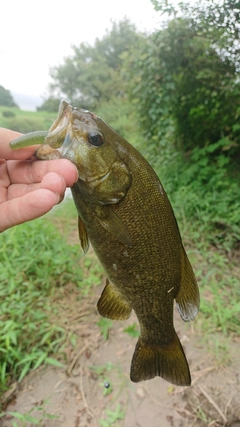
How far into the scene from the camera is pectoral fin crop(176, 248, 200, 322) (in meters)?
1.27

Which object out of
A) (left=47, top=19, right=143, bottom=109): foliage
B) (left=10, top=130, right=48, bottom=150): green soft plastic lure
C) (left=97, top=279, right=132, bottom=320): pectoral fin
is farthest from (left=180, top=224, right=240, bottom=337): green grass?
(left=47, top=19, right=143, bottom=109): foliage

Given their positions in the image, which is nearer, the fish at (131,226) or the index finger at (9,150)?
the fish at (131,226)

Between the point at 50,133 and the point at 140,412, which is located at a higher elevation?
the point at 50,133

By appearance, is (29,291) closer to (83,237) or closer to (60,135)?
(83,237)

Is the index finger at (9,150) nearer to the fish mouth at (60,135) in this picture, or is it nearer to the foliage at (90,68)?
the fish mouth at (60,135)

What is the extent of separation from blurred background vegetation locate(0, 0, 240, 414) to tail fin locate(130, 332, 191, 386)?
136 centimetres

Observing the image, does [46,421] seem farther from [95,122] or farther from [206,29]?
[206,29]

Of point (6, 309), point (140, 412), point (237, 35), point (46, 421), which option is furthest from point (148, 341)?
point (237, 35)

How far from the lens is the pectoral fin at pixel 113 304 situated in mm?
1431

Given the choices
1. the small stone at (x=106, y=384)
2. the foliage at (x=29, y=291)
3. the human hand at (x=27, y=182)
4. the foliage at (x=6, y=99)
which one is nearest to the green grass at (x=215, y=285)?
the small stone at (x=106, y=384)

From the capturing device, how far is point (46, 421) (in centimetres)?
215

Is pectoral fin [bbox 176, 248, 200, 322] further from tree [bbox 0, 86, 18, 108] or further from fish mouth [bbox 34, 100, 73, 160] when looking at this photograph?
tree [bbox 0, 86, 18, 108]

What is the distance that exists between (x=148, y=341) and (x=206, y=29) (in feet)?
13.7

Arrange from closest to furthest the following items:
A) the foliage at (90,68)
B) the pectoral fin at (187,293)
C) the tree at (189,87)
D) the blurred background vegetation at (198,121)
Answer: the pectoral fin at (187,293), the blurred background vegetation at (198,121), the tree at (189,87), the foliage at (90,68)
